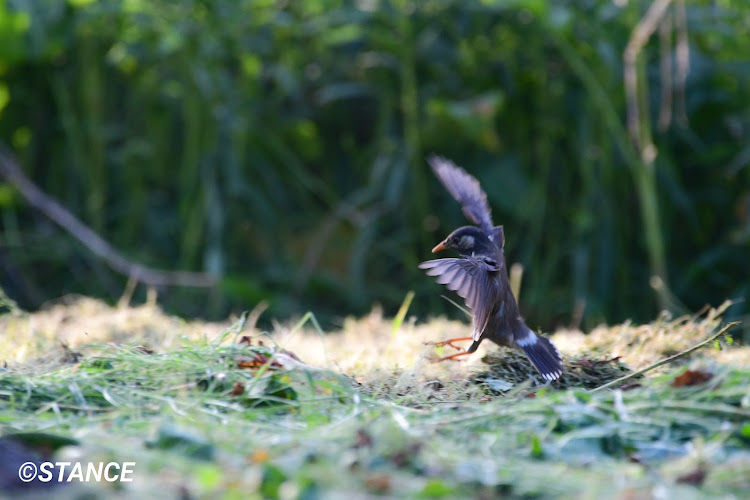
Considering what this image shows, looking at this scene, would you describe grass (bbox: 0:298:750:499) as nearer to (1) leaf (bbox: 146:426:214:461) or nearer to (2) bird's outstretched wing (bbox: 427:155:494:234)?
(1) leaf (bbox: 146:426:214:461)

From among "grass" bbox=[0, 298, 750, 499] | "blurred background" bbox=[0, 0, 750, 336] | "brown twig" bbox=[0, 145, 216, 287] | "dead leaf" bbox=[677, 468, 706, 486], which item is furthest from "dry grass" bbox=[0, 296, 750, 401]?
"blurred background" bbox=[0, 0, 750, 336]

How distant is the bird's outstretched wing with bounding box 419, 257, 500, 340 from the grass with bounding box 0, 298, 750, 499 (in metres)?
0.23

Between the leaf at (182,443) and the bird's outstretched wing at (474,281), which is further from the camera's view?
the bird's outstretched wing at (474,281)

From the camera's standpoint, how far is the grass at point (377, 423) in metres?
2.06

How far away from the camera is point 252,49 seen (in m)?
6.83

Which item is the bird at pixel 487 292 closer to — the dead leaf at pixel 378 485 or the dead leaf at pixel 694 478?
the dead leaf at pixel 694 478

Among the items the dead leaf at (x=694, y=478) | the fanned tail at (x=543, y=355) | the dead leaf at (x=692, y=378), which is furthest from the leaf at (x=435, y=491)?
the fanned tail at (x=543, y=355)

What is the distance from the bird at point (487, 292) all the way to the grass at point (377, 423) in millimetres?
92

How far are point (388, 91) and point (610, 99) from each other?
1705 millimetres

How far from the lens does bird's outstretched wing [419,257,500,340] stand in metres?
3.24

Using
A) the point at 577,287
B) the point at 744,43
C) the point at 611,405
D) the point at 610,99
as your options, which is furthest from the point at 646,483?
the point at 744,43

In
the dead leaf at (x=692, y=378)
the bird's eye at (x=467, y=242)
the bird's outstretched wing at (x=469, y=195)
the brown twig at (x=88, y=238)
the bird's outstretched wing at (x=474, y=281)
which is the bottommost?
the brown twig at (x=88, y=238)

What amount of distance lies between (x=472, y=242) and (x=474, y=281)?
0.49m

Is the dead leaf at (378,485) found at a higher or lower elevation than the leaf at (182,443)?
higher
